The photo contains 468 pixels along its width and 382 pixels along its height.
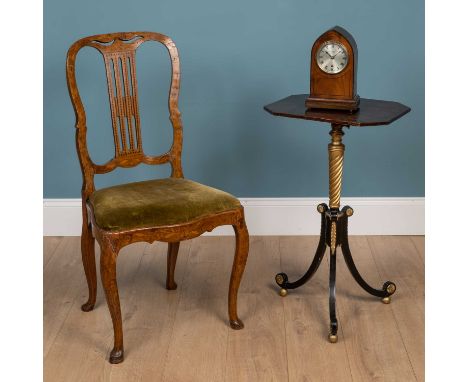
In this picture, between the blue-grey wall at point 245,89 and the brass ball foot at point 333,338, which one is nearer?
the brass ball foot at point 333,338

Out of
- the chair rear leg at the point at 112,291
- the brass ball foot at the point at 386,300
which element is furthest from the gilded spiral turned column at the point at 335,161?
the chair rear leg at the point at 112,291

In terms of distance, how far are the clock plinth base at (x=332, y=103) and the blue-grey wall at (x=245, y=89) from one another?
0.87m

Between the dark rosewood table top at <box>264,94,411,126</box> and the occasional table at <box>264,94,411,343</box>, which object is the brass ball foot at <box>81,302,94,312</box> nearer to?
the occasional table at <box>264,94,411,343</box>

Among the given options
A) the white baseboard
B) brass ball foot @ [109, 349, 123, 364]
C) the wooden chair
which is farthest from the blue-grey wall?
brass ball foot @ [109, 349, 123, 364]

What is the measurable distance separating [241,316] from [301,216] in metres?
0.96

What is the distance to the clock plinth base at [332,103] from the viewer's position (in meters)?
2.41

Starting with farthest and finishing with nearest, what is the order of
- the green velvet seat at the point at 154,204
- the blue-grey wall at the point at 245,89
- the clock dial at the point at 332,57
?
the blue-grey wall at the point at 245,89, the clock dial at the point at 332,57, the green velvet seat at the point at 154,204

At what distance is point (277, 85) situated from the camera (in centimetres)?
333

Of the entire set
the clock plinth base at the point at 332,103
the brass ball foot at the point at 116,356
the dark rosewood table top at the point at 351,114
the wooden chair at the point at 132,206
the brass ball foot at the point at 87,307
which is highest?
the clock plinth base at the point at 332,103

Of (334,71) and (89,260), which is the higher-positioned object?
(334,71)

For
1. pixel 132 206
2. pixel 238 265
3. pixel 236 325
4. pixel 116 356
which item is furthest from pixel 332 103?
pixel 116 356

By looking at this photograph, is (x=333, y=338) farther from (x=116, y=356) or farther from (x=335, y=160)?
(x=116, y=356)

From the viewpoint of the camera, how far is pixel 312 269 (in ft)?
8.94

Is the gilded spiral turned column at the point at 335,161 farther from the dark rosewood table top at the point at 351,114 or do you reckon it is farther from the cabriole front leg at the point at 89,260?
the cabriole front leg at the point at 89,260
